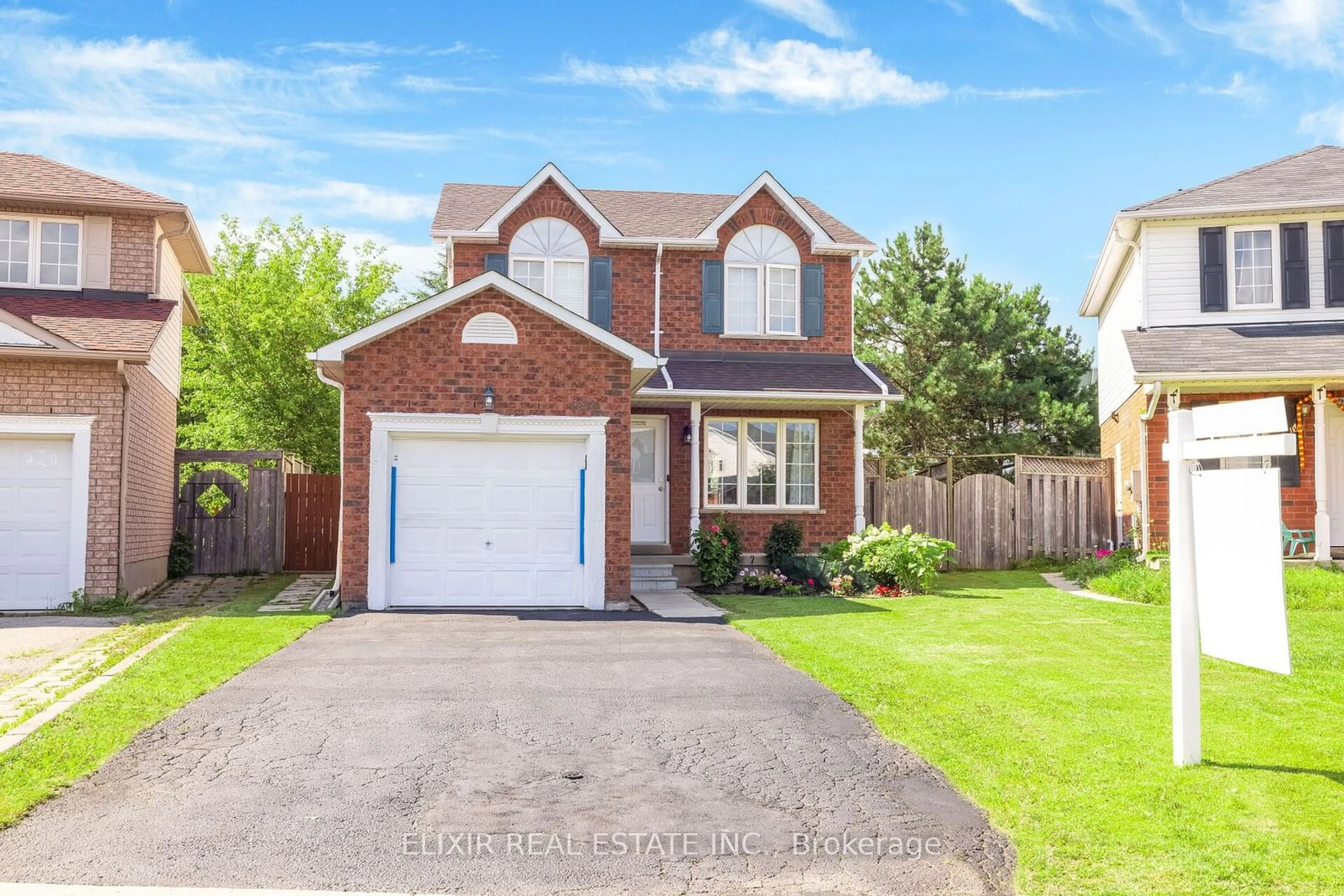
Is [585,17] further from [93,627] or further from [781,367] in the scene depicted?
[93,627]

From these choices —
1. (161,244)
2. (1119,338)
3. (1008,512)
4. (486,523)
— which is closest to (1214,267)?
(1119,338)

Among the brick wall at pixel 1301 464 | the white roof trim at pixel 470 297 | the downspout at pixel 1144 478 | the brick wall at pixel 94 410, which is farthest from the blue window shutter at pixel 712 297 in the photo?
the brick wall at pixel 94 410

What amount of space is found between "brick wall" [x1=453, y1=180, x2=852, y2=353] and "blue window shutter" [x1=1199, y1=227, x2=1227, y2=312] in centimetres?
578

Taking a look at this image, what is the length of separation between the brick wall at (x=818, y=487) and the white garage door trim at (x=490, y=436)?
14.2ft

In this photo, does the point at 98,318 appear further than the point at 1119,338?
No

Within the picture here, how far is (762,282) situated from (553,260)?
371 centimetres

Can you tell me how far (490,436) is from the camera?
44.9 ft

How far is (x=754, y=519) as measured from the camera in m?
18.6

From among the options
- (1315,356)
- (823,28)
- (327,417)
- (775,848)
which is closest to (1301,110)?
(1315,356)

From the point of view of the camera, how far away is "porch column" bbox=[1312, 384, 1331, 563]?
15.8 m

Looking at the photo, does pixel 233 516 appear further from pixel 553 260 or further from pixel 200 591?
pixel 553 260

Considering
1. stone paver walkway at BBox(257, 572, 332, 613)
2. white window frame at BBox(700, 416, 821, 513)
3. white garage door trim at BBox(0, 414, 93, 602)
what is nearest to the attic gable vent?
stone paver walkway at BBox(257, 572, 332, 613)

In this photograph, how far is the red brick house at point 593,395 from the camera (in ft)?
44.3

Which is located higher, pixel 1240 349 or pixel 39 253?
pixel 39 253
